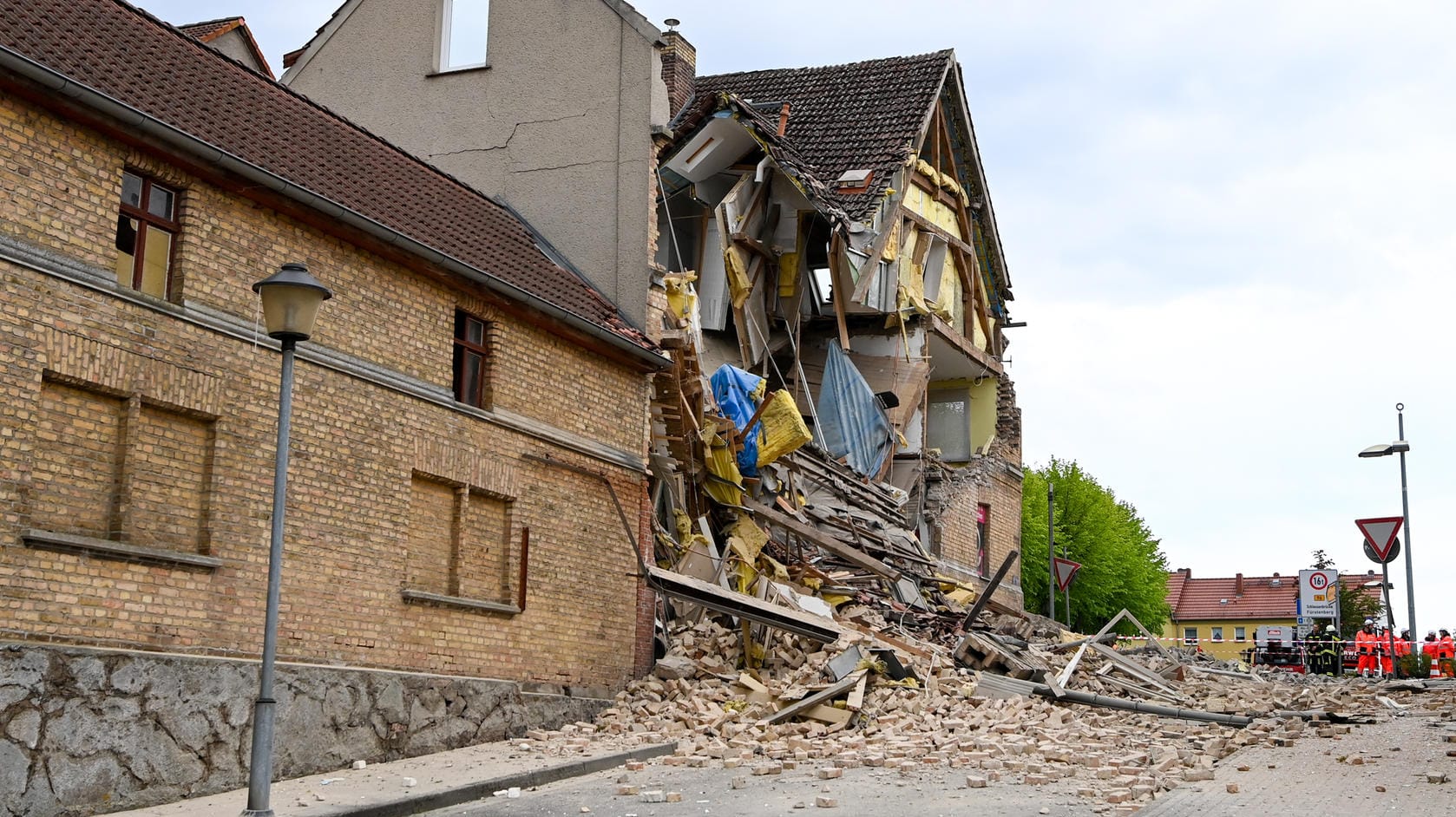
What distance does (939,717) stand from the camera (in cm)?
1609

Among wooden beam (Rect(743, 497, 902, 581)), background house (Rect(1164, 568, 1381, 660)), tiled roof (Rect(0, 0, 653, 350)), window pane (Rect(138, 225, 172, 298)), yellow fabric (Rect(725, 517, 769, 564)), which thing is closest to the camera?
window pane (Rect(138, 225, 172, 298))

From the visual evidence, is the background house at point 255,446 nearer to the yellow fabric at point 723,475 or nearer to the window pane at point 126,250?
the window pane at point 126,250

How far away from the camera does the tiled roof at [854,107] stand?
30.3m

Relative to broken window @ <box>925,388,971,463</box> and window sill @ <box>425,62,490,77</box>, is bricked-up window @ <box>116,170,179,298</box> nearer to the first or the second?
window sill @ <box>425,62,490,77</box>

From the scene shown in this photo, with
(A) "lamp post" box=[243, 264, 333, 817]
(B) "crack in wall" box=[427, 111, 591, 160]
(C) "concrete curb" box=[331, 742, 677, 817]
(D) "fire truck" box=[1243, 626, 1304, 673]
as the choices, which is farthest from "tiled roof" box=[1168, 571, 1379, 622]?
(A) "lamp post" box=[243, 264, 333, 817]

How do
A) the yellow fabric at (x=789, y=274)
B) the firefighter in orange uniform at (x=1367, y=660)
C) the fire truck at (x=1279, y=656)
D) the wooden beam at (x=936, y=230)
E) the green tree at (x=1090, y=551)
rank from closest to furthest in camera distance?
the yellow fabric at (x=789, y=274), the wooden beam at (x=936, y=230), the firefighter in orange uniform at (x=1367, y=660), the fire truck at (x=1279, y=656), the green tree at (x=1090, y=551)

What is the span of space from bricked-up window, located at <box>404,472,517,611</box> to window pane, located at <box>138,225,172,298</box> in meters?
3.47

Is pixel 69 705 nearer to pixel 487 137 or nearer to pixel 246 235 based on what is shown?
pixel 246 235

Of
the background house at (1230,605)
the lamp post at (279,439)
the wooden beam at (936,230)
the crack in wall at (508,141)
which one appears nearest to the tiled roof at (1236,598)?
the background house at (1230,605)

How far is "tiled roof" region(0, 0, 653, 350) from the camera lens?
508 inches

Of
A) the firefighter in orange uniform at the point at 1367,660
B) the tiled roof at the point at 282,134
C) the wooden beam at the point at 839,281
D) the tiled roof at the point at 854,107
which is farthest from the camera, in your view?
the firefighter in orange uniform at the point at 1367,660

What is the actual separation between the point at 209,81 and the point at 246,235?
2.74 metres

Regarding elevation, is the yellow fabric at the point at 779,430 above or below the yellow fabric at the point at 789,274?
below

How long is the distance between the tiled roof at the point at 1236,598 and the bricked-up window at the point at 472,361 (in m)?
80.5
